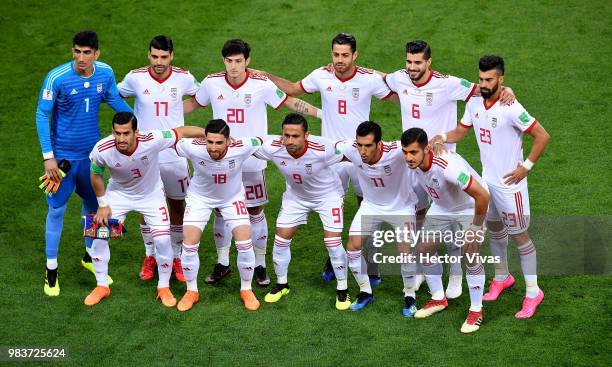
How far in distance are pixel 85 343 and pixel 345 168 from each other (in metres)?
3.37

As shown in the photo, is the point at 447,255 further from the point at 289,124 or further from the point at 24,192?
the point at 24,192

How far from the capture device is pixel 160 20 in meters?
18.3

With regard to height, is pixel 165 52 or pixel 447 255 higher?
pixel 165 52

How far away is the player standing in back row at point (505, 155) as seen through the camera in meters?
11.2

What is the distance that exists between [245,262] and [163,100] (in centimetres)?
203

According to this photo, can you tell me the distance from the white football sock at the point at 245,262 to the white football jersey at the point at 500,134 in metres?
2.58

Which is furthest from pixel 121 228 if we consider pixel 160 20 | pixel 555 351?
pixel 160 20

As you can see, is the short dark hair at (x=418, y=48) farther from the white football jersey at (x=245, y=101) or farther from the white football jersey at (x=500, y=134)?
the white football jersey at (x=245, y=101)

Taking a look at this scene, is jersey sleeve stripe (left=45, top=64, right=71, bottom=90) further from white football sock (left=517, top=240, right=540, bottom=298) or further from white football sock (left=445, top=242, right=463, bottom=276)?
white football sock (left=517, top=240, right=540, bottom=298)

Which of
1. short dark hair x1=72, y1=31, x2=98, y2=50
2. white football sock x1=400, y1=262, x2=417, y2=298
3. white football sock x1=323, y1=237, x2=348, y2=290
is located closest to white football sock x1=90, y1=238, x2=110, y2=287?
short dark hair x1=72, y1=31, x2=98, y2=50

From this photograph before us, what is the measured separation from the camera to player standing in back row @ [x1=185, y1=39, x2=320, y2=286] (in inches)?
483

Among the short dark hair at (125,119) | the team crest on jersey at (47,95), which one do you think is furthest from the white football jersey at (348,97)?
the team crest on jersey at (47,95)

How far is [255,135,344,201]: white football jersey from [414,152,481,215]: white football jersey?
933 mm

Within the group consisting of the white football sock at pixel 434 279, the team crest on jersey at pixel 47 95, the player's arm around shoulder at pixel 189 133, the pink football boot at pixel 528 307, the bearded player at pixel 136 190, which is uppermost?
the team crest on jersey at pixel 47 95
